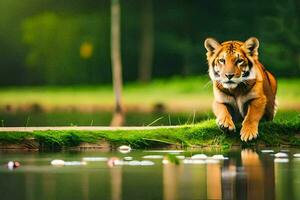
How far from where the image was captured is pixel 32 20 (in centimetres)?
1200

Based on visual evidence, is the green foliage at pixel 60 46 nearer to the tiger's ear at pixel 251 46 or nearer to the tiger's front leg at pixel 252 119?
the tiger's ear at pixel 251 46

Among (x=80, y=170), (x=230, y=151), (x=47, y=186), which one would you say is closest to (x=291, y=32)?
(x=230, y=151)

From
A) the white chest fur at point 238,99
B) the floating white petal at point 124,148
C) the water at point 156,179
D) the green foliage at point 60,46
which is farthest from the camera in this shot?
the green foliage at point 60,46

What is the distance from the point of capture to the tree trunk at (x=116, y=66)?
468 inches

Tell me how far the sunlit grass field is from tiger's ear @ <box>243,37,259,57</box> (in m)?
0.91

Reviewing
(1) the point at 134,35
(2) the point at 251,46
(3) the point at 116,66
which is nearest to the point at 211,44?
(2) the point at 251,46

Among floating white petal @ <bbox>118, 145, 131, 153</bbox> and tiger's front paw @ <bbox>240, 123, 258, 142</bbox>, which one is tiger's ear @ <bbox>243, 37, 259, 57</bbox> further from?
floating white petal @ <bbox>118, 145, 131, 153</bbox>

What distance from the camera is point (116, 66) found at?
11.9 metres

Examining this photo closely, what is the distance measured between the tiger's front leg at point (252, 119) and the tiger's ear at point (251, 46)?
18.3 inches

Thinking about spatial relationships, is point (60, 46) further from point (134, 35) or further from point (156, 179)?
point (156, 179)

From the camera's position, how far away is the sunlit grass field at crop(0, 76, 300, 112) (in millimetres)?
11874

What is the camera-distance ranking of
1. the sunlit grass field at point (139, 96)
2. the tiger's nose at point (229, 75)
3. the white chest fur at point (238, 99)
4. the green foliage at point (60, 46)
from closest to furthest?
the tiger's nose at point (229, 75)
the white chest fur at point (238, 99)
the sunlit grass field at point (139, 96)
the green foliage at point (60, 46)

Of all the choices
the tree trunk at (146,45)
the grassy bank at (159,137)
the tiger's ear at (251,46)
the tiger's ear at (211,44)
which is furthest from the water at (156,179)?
the tree trunk at (146,45)

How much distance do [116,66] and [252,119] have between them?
193cm
